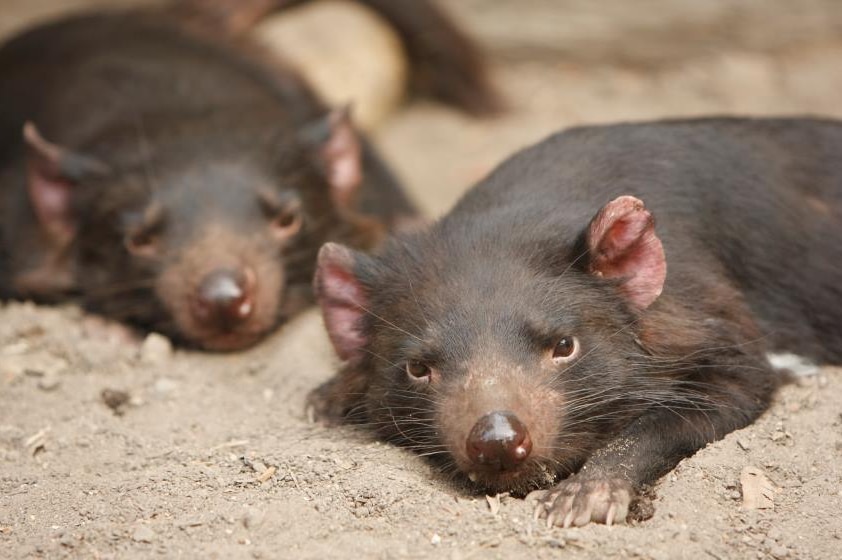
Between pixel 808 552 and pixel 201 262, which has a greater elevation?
pixel 808 552

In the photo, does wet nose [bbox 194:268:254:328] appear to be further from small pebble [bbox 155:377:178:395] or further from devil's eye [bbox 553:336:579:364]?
devil's eye [bbox 553:336:579:364]

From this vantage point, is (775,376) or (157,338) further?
(157,338)

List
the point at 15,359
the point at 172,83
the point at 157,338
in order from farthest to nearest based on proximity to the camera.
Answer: the point at 172,83 → the point at 157,338 → the point at 15,359

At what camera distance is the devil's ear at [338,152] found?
6.83 metres

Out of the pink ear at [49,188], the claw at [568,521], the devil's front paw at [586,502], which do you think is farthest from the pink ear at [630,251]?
the pink ear at [49,188]

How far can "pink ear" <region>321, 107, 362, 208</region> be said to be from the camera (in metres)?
6.87

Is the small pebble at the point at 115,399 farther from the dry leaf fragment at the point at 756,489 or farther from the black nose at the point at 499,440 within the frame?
the dry leaf fragment at the point at 756,489

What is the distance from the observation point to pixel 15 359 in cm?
561

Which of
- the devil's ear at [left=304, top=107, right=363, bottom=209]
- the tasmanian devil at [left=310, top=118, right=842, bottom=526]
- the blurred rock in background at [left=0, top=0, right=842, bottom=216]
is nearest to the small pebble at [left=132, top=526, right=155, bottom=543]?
the tasmanian devil at [left=310, top=118, right=842, bottom=526]

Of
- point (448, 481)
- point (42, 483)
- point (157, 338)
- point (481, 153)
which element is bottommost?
point (481, 153)

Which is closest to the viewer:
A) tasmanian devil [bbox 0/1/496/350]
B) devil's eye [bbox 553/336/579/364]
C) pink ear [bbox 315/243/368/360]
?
devil's eye [bbox 553/336/579/364]

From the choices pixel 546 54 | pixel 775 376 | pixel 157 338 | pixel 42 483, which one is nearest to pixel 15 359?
pixel 157 338

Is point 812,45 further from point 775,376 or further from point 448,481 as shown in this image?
point 448,481

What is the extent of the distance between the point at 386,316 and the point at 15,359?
199cm
